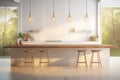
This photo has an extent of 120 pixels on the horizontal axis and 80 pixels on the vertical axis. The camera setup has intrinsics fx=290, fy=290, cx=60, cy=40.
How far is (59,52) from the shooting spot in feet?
35.7

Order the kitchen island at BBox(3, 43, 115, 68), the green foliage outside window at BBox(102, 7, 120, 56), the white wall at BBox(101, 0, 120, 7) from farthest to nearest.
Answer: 1. the green foliage outside window at BBox(102, 7, 120, 56)
2. the white wall at BBox(101, 0, 120, 7)
3. the kitchen island at BBox(3, 43, 115, 68)

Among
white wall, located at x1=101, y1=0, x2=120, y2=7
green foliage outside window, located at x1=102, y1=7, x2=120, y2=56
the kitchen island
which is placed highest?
white wall, located at x1=101, y1=0, x2=120, y2=7

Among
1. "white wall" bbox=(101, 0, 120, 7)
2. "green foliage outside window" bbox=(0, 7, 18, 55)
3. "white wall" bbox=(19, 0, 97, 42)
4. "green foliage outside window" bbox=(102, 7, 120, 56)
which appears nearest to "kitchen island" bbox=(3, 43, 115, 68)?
"white wall" bbox=(19, 0, 97, 42)

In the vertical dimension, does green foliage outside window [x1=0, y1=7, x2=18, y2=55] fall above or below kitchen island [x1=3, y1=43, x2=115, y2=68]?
above

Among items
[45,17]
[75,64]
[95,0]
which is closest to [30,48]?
Answer: [75,64]

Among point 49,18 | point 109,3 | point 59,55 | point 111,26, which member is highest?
point 109,3

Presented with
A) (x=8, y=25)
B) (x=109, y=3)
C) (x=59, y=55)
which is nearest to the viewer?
(x=59, y=55)

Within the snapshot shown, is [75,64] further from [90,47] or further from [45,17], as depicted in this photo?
[45,17]

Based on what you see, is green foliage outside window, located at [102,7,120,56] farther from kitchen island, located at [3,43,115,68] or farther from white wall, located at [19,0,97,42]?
kitchen island, located at [3,43,115,68]

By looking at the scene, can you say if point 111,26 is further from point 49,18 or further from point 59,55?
point 59,55

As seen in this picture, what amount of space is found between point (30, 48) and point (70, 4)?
11.3ft

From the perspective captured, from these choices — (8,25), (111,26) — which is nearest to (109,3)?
(111,26)

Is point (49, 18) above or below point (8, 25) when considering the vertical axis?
above

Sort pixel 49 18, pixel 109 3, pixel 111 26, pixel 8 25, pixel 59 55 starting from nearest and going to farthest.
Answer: pixel 59 55 < pixel 49 18 < pixel 109 3 < pixel 8 25 < pixel 111 26
